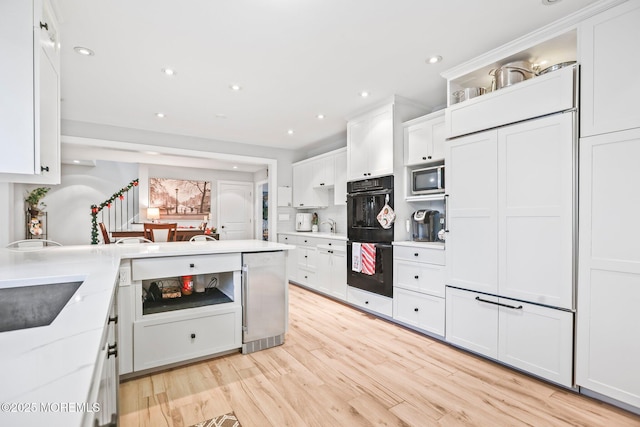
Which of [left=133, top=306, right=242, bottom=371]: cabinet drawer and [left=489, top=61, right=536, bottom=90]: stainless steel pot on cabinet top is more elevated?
[left=489, top=61, right=536, bottom=90]: stainless steel pot on cabinet top

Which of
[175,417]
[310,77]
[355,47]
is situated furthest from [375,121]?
[175,417]

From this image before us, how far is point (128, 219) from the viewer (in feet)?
24.5

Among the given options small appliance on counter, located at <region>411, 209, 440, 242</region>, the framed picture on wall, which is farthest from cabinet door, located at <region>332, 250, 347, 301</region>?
the framed picture on wall

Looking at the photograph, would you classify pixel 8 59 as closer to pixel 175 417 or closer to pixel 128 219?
pixel 175 417

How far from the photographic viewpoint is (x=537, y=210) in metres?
2.17

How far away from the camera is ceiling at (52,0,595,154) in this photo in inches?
A: 77.5

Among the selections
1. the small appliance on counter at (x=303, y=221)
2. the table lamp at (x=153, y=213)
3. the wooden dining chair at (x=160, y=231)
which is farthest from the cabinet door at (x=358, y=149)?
the table lamp at (x=153, y=213)

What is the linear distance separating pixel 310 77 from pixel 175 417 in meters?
2.84

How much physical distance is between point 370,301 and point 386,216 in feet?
3.42

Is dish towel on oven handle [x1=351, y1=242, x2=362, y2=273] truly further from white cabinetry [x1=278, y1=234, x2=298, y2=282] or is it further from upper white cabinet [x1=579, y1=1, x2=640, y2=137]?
upper white cabinet [x1=579, y1=1, x2=640, y2=137]

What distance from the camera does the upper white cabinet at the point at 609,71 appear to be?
177cm

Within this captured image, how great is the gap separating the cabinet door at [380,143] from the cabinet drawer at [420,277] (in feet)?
3.43

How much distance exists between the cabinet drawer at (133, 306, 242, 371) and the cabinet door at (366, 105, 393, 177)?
2.13 m

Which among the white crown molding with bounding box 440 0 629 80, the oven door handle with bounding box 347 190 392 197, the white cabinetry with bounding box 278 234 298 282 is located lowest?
the white cabinetry with bounding box 278 234 298 282
